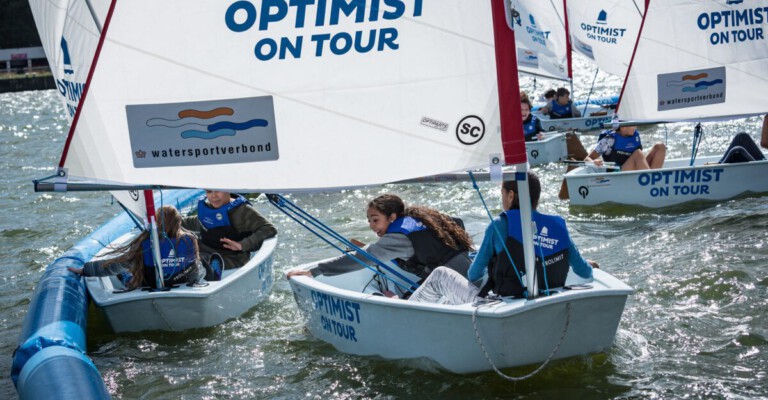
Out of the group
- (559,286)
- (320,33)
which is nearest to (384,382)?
(559,286)

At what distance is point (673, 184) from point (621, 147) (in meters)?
0.87

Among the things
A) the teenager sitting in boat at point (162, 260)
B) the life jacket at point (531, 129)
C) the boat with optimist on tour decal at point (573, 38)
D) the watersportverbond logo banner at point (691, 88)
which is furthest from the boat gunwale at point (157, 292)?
the boat with optimist on tour decal at point (573, 38)

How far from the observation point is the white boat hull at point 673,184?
11.1 metres

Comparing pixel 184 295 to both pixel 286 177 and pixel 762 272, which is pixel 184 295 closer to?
pixel 286 177

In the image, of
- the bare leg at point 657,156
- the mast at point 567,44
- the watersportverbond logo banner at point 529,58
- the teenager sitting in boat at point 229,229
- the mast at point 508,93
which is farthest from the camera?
the watersportverbond logo banner at point 529,58

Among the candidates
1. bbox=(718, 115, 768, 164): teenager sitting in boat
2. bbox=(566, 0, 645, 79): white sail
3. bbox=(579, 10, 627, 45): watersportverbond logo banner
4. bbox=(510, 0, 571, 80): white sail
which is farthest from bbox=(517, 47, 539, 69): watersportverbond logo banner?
bbox=(718, 115, 768, 164): teenager sitting in boat

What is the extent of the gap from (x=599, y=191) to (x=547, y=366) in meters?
5.91

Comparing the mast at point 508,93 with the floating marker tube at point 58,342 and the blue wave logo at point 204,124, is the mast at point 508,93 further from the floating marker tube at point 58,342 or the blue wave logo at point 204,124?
the floating marker tube at point 58,342

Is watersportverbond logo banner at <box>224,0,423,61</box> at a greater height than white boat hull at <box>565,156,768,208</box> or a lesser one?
greater

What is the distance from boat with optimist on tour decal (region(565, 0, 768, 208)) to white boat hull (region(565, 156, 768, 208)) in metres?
0.01

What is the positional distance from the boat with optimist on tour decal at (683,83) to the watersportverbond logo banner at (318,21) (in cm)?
658

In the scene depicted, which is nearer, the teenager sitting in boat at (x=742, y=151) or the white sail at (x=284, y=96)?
the white sail at (x=284, y=96)

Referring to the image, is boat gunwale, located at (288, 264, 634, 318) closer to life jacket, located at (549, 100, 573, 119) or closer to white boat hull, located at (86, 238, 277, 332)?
white boat hull, located at (86, 238, 277, 332)

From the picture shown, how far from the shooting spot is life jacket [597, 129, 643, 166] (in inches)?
464
